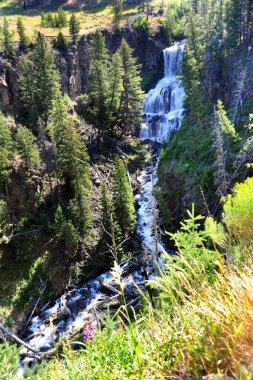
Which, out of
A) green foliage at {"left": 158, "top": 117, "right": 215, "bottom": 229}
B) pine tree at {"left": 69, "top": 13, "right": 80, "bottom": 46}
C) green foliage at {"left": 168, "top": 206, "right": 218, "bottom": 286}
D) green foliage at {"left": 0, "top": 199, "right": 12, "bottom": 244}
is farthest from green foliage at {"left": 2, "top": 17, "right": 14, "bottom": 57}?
green foliage at {"left": 168, "top": 206, "right": 218, "bottom": 286}

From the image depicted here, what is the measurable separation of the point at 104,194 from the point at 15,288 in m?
11.7

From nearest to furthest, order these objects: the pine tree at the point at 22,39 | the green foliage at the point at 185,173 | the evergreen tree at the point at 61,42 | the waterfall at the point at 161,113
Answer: the green foliage at the point at 185,173 → the waterfall at the point at 161,113 → the pine tree at the point at 22,39 → the evergreen tree at the point at 61,42

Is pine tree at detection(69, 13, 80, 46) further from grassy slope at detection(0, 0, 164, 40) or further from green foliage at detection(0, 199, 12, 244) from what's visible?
green foliage at detection(0, 199, 12, 244)

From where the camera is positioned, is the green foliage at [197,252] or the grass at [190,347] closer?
the grass at [190,347]

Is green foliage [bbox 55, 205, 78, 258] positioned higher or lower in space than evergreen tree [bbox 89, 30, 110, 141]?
lower

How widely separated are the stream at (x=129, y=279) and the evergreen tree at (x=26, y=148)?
13598 millimetres

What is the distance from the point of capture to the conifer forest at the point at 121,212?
304 centimetres

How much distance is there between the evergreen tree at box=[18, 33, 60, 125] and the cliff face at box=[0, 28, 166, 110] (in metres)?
2.24

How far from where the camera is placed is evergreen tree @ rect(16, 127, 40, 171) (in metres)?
30.7

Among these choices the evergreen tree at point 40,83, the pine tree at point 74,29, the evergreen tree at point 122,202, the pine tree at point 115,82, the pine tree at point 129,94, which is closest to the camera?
the evergreen tree at point 122,202

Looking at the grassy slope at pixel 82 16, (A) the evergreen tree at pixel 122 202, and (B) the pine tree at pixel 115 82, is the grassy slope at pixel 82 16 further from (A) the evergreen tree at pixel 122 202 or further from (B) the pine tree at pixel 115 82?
(A) the evergreen tree at pixel 122 202

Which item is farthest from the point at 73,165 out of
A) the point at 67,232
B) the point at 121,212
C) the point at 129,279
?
the point at 129,279

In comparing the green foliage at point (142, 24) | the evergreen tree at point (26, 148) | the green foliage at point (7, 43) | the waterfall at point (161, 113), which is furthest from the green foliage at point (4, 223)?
the green foliage at point (142, 24)

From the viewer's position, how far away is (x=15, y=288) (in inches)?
1046
